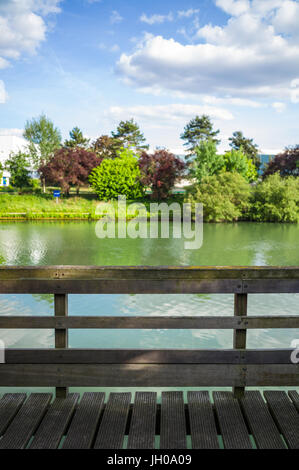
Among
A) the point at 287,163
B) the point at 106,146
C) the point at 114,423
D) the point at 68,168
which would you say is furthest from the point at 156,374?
the point at 106,146

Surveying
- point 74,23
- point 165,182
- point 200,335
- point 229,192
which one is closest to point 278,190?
point 229,192

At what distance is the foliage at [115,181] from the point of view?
3931cm

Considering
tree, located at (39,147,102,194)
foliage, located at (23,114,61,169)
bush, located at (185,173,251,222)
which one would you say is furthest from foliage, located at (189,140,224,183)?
foliage, located at (23,114,61,169)

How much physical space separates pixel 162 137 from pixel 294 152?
2137 centimetres

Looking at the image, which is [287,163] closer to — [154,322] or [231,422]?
[154,322]

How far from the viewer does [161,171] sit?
124 ft

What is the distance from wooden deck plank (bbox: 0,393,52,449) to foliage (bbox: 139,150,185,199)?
Answer: 35431 millimetres

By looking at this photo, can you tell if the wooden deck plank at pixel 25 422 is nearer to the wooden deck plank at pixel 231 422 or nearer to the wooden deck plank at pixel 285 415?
the wooden deck plank at pixel 231 422

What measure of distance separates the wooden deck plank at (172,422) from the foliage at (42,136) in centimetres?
5052

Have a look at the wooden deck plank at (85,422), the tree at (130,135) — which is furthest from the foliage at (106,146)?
the wooden deck plank at (85,422)

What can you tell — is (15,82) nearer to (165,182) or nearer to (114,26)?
(165,182)

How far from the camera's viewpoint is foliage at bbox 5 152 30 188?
141 feet

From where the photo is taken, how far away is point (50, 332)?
283 inches

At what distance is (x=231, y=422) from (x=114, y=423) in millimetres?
688
